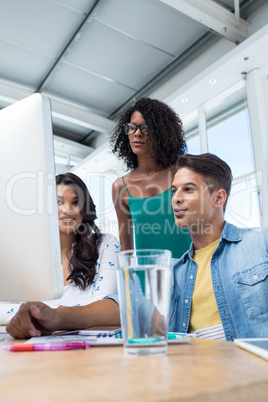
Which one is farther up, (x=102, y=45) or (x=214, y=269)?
(x=102, y=45)

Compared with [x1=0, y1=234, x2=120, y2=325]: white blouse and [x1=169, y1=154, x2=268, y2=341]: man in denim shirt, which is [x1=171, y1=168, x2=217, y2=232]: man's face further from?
[x1=0, y1=234, x2=120, y2=325]: white blouse

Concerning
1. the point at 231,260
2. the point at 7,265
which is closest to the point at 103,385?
the point at 7,265

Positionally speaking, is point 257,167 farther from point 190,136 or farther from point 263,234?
point 263,234

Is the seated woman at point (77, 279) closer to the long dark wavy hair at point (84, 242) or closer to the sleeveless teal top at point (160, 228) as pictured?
the long dark wavy hair at point (84, 242)

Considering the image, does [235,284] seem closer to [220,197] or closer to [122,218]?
[220,197]

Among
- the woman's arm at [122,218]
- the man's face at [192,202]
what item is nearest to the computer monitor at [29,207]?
the man's face at [192,202]

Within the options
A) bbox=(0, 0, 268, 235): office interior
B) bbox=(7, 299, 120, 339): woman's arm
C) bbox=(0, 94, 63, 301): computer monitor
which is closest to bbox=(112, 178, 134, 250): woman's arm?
bbox=(7, 299, 120, 339): woman's arm

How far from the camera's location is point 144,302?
1.47ft

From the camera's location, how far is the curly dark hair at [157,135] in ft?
5.89

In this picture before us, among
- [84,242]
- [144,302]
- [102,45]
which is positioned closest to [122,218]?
[84,242]

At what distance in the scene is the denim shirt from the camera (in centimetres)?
106

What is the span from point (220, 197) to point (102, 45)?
3613mm

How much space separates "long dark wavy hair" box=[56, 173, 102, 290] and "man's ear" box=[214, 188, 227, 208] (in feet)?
→ 1.47

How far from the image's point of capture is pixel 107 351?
1.64ft
